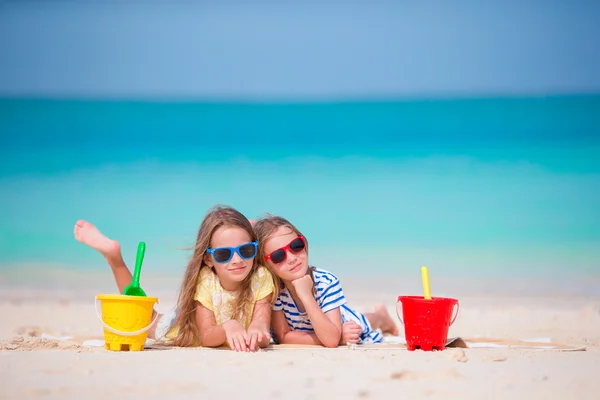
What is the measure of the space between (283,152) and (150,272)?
125 inches

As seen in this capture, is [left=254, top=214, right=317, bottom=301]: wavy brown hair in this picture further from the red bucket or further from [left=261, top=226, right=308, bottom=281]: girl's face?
the red bucket

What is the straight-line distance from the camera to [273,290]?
3500 millimetres

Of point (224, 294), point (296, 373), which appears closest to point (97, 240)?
point (224, 294)

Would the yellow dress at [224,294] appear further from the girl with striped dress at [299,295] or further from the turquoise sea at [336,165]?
the turquoise sea at [336,165]

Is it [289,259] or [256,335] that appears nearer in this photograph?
[256,335]

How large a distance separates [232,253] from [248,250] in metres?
0.09

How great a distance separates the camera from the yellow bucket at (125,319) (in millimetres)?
3076

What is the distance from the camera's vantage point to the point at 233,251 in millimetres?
3371

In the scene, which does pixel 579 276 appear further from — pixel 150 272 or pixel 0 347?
pixel 0 347

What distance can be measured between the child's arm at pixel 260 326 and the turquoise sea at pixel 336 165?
6.30m

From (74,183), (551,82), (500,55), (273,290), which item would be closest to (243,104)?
(74,183)

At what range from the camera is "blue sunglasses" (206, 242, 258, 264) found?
11.1ft

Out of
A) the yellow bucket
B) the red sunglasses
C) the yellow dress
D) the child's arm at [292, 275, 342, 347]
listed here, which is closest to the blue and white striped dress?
the child's arm at [292, 275, 342, 347]

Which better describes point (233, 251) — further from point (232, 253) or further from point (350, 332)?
point (350, 332)
